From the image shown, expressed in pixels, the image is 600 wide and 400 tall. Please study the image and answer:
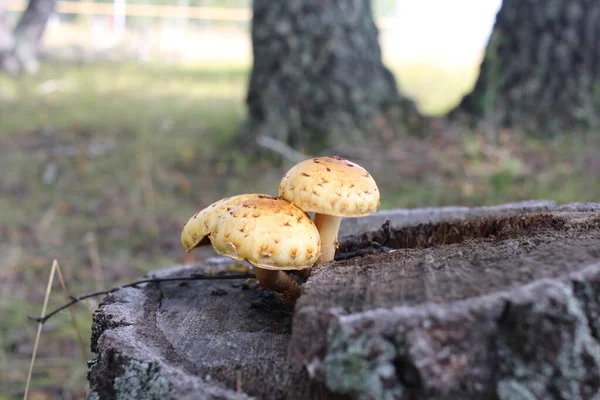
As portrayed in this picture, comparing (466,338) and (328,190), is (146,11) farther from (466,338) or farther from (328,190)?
(466,338)

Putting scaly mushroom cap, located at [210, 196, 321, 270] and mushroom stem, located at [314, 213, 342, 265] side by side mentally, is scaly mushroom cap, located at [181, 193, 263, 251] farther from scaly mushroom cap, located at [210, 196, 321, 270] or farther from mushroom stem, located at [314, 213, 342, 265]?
mushroom stem, located at [314, 213, 342, 265]

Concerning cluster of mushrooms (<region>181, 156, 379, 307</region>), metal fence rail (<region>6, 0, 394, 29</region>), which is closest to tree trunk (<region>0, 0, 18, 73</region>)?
metal fence rail (<region>6, 0, 394, 29</region>)

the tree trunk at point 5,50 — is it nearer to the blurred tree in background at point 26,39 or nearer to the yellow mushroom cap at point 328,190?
the blurred tree in background at point 26,39

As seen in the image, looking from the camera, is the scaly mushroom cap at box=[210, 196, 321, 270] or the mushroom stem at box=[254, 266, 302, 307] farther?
the mushroom stem at box=[254, 266, 302, 307]

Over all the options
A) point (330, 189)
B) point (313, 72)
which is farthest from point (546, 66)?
point (330, 189)

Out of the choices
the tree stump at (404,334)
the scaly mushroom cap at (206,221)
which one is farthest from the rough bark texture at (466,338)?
the scaly mushroom cap at (206,221)

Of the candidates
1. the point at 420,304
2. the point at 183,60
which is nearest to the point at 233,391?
the point at 420,304
